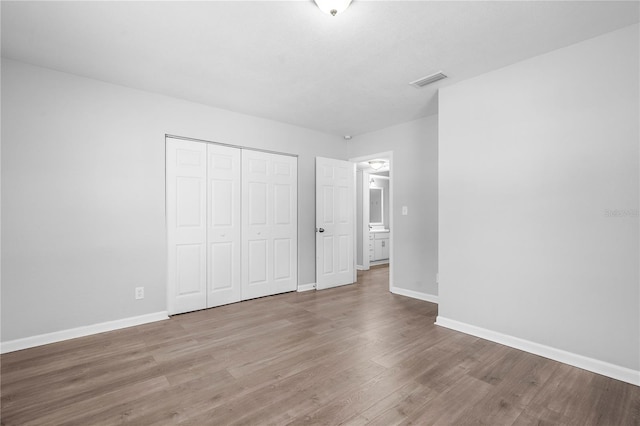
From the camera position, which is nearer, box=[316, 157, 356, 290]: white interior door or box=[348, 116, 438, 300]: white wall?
box=[348, 116, 438, 300]: white wall

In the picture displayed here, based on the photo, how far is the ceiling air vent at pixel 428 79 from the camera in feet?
10.2

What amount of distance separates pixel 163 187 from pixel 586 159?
4.27 m

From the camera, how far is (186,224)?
3859 millimetres

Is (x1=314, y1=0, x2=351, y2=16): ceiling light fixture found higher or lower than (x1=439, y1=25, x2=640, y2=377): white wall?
higher

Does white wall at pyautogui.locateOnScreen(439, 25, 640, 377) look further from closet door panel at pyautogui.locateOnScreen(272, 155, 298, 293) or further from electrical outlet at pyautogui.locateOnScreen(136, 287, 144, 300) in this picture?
electrical outlet at pyautogui.locateOnScreen(136, 287, 144, 300)

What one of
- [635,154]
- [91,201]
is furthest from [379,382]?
[91,201]

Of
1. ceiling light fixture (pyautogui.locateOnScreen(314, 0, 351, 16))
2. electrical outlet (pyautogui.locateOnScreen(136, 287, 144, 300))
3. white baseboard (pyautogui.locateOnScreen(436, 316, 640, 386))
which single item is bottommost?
white baseboard (pyautogui.locateOnScreen(436, 316, 640, 386))

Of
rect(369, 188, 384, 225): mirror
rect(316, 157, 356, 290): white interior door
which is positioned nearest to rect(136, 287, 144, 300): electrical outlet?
rect(316, 157, 356, 290): white interior door

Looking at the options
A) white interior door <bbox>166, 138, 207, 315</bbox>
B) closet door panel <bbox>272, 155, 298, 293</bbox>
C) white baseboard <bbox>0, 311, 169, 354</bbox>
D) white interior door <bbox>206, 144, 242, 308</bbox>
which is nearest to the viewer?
white baseboard <bbox>0, 311, 169, 354</bbox>

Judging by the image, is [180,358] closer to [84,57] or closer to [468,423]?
[468,423]

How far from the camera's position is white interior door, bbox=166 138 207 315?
3750 mm

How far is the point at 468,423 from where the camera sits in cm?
180

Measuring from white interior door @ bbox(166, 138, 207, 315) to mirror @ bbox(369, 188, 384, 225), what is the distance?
5.47 meters

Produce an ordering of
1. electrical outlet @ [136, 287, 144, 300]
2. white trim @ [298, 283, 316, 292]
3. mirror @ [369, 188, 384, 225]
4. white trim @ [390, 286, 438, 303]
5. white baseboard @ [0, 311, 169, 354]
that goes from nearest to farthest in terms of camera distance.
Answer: white baseboard @ [0, 311, 169, 354] → electrical outlet @ [136, 287, 144, 300] → white trim @ [390, 286, 438, 303] → white trim @ [298, 283, 316, 292] → mirror @ [369, 188, 384, 225]
